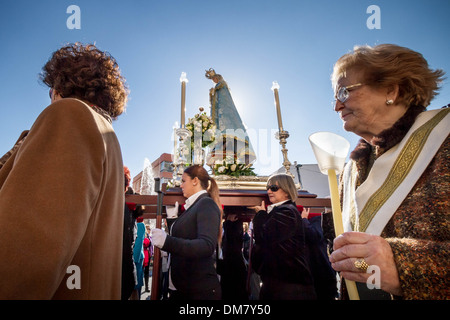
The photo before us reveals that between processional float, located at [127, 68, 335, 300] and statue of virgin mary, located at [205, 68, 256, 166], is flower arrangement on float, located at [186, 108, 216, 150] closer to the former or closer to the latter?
processional float, located at [127, 68, 335, 300]

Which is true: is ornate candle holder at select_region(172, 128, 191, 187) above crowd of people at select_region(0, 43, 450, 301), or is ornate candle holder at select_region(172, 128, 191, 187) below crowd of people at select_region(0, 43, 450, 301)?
above

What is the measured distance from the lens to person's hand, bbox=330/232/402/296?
636mm

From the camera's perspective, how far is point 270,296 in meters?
2.27

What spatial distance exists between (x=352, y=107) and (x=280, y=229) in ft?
5.24

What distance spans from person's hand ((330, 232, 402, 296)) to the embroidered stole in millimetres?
182

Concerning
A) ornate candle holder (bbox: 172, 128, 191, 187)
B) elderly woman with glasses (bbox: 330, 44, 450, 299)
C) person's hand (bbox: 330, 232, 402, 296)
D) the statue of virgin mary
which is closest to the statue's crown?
the statue of virgin mary

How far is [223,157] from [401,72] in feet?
8.01

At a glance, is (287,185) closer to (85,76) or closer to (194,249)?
(194,249)

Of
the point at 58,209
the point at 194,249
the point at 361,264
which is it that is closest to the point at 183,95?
the point at 194,249

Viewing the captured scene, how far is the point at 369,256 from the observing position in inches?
25.3

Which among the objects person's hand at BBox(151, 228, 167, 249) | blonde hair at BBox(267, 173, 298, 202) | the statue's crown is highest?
the statue's crown

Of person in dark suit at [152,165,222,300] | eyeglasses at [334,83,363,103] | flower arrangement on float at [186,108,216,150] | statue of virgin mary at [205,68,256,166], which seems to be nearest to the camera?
eyeglasses at [334,83,363,103]

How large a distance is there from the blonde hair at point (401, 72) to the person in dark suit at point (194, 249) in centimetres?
155
